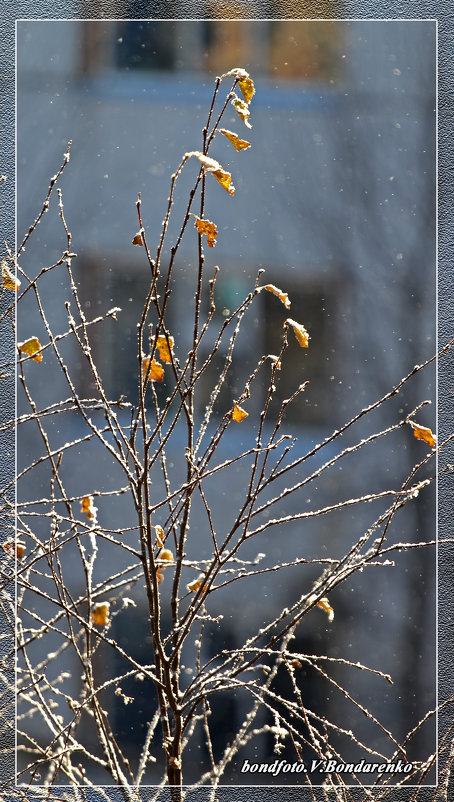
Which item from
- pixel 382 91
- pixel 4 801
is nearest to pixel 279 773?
pixel 4 801

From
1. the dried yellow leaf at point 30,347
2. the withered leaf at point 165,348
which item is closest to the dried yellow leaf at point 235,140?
the withered leaf at point 165,348

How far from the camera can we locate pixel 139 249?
2.21m

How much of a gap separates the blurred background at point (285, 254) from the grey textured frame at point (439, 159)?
0.42ft

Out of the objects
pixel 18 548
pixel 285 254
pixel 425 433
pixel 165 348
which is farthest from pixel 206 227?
pixel 285 254

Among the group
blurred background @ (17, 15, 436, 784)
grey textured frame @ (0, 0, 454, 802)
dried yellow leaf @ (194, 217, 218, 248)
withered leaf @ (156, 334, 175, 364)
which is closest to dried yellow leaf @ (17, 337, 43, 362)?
withered leaf @ (156, 334, 175, 364)

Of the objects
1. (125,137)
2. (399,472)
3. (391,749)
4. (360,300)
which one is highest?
(125,137)

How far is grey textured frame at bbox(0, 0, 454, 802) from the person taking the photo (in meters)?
1.58

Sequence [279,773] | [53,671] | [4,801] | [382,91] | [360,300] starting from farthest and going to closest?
[360,300] < [382,91] < [53,671] < [279,773] < [4,801]

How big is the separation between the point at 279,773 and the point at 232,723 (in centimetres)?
63

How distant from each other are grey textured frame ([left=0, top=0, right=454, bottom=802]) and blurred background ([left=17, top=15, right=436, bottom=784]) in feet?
0.42

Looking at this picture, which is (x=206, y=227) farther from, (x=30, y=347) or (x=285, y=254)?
(x=285, y=254)

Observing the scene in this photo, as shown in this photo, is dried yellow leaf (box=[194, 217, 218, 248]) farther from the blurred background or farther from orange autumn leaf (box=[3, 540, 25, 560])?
the blurred background

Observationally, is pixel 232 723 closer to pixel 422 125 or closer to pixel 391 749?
pixel 391 749

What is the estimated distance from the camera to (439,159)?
166 cm
